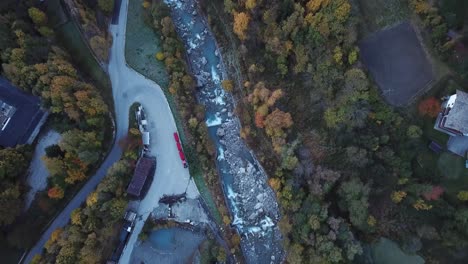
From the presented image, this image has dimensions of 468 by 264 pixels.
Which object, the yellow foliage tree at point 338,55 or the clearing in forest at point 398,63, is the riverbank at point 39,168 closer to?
the yellow foliage tree at point 338,55

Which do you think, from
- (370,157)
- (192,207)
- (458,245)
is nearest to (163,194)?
(192,207)

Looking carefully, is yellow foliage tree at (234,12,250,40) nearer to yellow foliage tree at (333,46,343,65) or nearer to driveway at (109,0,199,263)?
yellow foliage tree at (333,46,343,65)

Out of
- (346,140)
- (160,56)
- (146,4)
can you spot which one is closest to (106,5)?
(146,4)

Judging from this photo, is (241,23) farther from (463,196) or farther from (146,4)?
(463,196)

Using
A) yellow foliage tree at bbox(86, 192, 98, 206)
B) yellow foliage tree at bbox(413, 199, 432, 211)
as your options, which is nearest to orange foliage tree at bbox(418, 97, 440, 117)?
yellow foliage tree at bbox(413, 199, 432, 211)

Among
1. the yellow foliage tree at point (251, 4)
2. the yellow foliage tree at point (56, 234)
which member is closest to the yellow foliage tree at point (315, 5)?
the yellow foliage tree at point (251, 4)

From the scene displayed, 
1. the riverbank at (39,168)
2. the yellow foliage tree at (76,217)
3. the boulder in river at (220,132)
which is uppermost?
the boulder in river at (220,132)

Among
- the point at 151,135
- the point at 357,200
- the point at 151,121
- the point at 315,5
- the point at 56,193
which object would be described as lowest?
the point at 56,193

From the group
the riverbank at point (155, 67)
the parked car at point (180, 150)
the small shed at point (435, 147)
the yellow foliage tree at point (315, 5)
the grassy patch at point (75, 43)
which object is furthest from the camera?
the grassy patch at point (75, 43)
